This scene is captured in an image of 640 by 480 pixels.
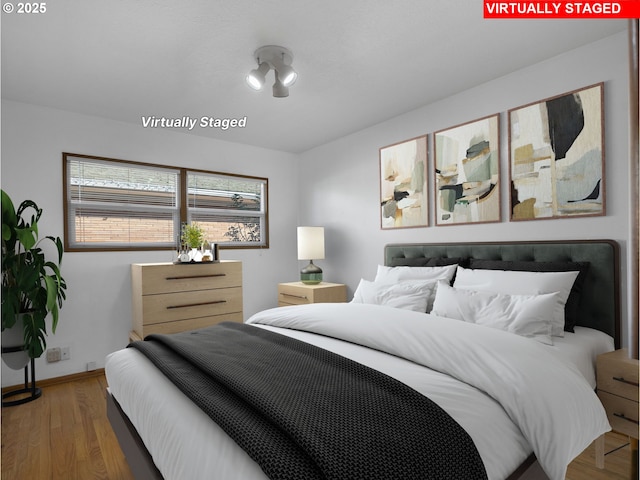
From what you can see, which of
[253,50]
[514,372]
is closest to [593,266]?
[514,372]

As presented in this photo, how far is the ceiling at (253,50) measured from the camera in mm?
1928

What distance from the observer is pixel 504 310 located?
1955 millimetres

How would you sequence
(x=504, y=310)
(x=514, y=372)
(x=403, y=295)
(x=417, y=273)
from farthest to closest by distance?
1. (x=417, y=273)
2. (x=403, y=295)
3. (x=504, y=310)
4. (x=514, y=372)

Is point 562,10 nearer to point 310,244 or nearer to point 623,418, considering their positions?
point 623,418

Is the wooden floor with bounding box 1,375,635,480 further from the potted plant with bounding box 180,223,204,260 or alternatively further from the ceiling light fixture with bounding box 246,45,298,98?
the ceiling light fixture with bounding box 246,45,298,98

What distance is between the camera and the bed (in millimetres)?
1143

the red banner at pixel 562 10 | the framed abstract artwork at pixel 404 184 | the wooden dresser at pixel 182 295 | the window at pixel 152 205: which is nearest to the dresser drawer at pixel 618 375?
the framed abstract artwork at pixel 404 184

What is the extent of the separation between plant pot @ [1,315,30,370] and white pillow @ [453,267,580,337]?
3.36 m

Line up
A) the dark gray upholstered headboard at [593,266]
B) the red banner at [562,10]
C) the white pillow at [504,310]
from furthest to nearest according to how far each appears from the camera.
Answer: the dark gray upholstered headboard at [593,266] → the red banner at [562,10] → the white pillow at [504,310]

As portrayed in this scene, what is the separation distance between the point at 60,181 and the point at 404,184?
3.18m

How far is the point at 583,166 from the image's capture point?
2.28 meters

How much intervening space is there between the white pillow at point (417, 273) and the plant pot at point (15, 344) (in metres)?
2.86

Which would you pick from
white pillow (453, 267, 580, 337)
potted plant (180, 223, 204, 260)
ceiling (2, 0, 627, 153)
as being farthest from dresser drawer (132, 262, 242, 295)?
white pillow (453, 267, 580, 337)

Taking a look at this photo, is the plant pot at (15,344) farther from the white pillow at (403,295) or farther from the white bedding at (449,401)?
the white pillow at (403,295)
